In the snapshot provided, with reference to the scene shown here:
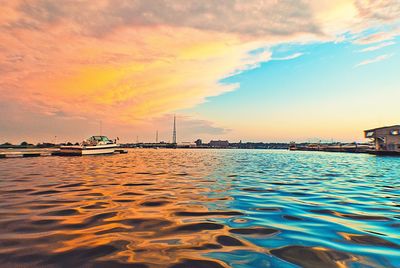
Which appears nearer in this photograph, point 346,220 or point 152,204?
point 346,220

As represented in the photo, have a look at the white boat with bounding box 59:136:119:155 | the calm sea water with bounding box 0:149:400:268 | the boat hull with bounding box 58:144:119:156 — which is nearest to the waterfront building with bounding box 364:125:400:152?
the white boat with bounding box 59:136:119:155

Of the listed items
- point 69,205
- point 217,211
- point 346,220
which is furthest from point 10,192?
point 346,220

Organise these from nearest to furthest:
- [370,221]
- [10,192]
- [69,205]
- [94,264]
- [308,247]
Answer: [94,264] < [308,247] < [370,221] < [69,205] < [10,192]

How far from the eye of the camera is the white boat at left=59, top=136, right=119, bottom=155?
5597cm

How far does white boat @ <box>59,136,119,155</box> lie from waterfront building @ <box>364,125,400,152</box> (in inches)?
2915

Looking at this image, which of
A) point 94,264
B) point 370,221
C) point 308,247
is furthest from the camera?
point 370,221

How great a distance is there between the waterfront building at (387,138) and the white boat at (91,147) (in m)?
74.0

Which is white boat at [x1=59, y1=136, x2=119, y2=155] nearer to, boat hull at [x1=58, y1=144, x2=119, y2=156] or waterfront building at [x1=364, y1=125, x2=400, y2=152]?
boat hull at [x1=58, y1=144, x2=119, y2=156]

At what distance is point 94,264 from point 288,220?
15.7ft

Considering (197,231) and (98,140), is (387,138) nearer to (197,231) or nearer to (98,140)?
(98,140)

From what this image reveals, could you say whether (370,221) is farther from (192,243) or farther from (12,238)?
(12,238)

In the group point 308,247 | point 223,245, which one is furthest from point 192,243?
point 308,247

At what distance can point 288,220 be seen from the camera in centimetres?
671

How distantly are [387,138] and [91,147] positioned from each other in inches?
3054
